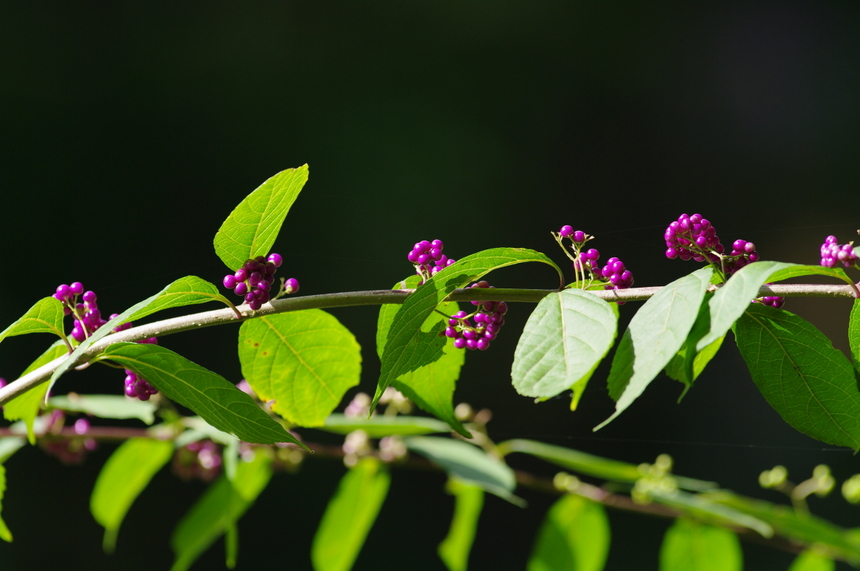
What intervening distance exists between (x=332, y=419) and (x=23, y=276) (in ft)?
7.32

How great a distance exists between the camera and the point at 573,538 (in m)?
0.89

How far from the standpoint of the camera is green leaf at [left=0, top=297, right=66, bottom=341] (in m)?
0.42

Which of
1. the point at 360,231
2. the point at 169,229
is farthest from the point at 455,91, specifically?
the point at 169,229

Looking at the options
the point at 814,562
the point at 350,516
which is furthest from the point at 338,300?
the point at 814,562

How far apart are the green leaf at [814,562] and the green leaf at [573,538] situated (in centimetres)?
23

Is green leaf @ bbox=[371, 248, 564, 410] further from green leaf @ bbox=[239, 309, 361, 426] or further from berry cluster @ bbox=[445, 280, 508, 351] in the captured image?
green leaf @ bbox=[239, 309, 361, 426]

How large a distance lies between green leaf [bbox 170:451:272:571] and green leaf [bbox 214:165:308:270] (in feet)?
1.58

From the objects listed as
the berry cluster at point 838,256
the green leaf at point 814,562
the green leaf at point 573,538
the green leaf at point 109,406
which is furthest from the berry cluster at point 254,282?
the green leaf at point 814,562

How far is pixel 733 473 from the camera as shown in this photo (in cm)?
290

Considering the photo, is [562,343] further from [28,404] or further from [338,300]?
[28,404]

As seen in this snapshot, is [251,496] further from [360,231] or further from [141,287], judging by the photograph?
[360,231]

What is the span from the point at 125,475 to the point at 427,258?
0.62 meters

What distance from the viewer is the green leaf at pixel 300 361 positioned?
49 cm

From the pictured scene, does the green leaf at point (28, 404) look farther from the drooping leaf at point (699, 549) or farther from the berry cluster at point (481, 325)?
the drooping leaf at point (699, 549)
